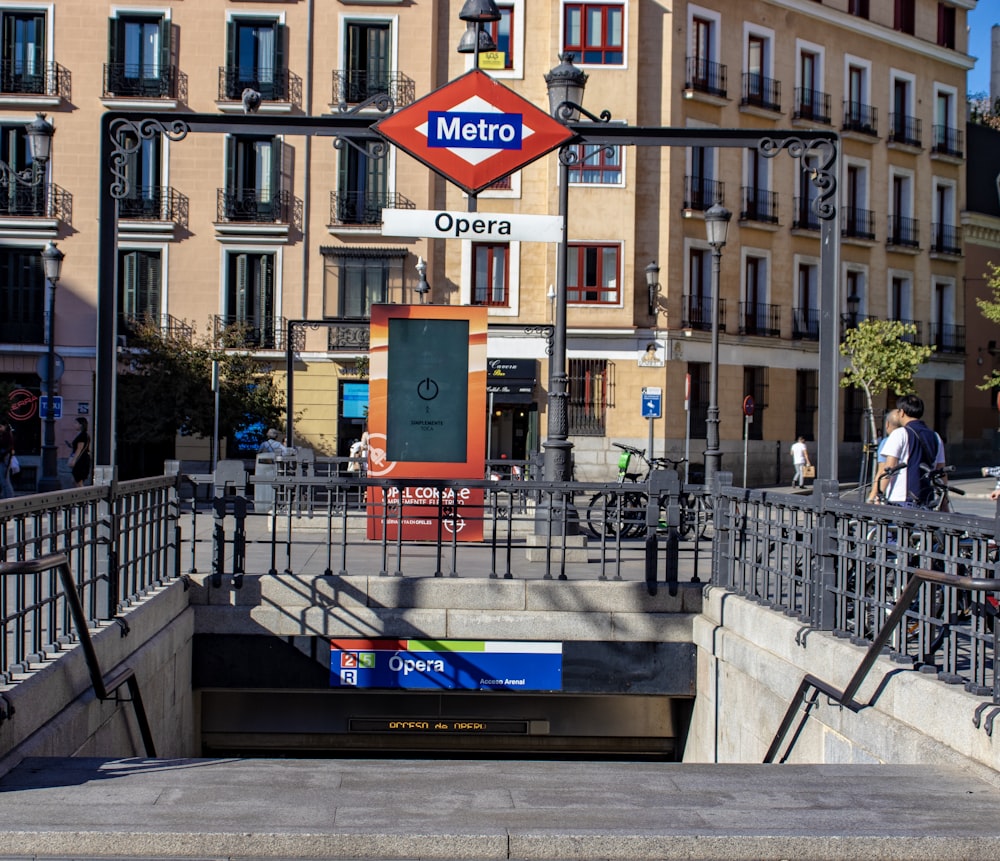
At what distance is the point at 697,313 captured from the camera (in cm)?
3738

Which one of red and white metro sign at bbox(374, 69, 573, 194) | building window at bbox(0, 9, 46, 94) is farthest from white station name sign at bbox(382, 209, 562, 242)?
building window at bbox(0, 9, 46, 94)

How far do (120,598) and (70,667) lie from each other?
1817 millimetres

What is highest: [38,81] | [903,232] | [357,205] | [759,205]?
[38,81]

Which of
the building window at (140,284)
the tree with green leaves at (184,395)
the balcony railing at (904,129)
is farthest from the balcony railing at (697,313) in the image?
the building window at (140,284)

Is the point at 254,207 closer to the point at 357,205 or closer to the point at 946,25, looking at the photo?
the point at 357,205

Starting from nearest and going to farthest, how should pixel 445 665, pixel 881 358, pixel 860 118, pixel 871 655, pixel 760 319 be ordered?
pixel 871 655 < pixel 445 665 < pixel 881 358 < pixel 760 319 < pixel 860 118

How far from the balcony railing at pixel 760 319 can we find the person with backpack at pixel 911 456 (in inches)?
1138

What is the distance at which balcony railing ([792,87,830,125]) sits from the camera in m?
39.8

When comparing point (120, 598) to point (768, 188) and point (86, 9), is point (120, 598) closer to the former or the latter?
point (86, 9)

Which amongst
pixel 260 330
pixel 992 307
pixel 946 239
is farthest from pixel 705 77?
pixel 260 330

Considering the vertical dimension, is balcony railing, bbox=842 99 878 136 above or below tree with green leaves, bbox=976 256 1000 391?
above

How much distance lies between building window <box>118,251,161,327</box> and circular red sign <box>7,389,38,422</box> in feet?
12.9

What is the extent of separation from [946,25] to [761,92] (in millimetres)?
10445

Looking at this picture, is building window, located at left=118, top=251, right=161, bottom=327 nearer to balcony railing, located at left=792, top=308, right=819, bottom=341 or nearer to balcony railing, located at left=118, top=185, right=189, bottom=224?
balcony railing, located at left=118, top=185, right=189, bottom=224
